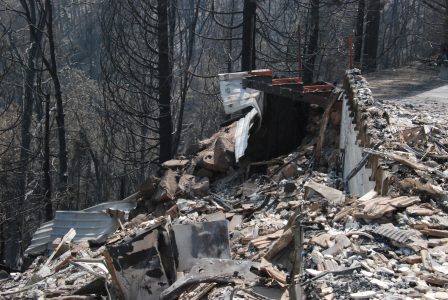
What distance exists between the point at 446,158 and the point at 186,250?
2.77m

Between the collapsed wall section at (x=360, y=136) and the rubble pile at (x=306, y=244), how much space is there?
29 mm

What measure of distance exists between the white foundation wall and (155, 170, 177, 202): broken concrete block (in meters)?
2.98

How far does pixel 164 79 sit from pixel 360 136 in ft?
32.2

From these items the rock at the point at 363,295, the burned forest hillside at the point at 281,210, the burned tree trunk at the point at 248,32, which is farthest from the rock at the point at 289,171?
the burned tree trunk at the point at 248,32

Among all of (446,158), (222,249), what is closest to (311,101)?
(446,158)

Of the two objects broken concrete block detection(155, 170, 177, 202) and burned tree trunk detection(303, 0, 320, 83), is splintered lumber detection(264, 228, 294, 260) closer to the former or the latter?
broken concrete block detection(155, 170, 177, 202)

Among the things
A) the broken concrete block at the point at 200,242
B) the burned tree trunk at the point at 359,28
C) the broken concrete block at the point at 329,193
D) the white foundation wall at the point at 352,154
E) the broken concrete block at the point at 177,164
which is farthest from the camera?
the burned tree trunk at the point at 359,28

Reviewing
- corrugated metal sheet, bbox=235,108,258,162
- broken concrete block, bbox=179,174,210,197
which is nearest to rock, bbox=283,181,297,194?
broken concrete block, bbox=179,174,210,197

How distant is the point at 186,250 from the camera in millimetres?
5020

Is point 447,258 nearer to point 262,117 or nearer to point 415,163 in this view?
point 415,163

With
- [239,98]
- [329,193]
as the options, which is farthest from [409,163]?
[239,98]

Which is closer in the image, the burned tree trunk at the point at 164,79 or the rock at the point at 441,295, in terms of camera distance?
the rock at the point at 441,295

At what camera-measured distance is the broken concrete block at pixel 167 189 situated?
8.94 metres

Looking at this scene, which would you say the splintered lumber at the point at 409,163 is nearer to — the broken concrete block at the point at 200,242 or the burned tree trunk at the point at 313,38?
the broken concrete block at the point at 200,242
